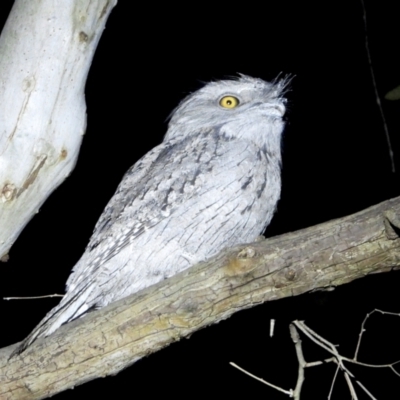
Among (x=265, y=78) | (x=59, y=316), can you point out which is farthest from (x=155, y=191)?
(x=265, y=78)

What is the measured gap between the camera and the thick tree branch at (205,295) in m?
1.67

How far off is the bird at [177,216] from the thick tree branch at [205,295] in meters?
0.34

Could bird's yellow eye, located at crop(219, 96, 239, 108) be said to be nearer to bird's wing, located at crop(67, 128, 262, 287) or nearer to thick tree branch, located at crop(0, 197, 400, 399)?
bird's wing, located at crop(67, 128, 262, 287)

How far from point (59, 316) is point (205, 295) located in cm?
67

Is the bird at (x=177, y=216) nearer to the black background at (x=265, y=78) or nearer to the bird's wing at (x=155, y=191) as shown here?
the bird's wing at (x=155, y=191)

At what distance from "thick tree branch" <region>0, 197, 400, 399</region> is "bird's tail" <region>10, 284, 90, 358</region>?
61 millimetres

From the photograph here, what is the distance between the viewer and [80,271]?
241 cm

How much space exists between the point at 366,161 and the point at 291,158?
46 cm

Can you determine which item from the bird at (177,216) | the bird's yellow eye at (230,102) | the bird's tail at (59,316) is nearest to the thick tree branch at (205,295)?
the bird's tail at (59,316)

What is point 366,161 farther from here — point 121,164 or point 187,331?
point 187,331

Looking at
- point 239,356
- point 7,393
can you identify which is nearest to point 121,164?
point 239,356

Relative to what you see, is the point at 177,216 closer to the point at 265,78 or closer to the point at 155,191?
the point at 155,191

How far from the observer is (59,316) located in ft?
7.16

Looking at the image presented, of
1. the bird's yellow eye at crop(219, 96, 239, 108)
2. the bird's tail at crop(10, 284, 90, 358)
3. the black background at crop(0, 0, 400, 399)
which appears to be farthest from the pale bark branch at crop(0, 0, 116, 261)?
the black background at crop(0, 0, 400, 399)
